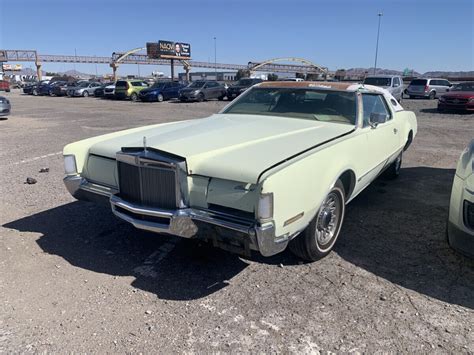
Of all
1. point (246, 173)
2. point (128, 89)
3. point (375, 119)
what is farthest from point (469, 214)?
point (128, 89)

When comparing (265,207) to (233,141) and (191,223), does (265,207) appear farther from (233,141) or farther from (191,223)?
(233,141)

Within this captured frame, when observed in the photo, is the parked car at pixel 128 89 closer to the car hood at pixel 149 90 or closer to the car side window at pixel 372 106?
the car hood at pixel 149 90

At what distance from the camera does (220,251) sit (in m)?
3.87

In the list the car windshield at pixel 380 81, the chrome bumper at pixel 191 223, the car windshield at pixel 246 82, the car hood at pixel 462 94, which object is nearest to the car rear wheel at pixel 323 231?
the chrome bumper at pixel 191 223

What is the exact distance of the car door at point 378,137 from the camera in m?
4.40

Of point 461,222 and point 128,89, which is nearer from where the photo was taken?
point 461,222

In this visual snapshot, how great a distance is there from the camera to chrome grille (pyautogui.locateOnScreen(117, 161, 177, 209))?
3.09 m

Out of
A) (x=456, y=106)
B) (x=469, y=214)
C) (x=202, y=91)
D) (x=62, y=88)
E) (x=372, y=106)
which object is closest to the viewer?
(x=469, y=214)

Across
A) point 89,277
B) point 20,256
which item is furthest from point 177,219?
point 20,256

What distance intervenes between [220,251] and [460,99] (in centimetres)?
1727

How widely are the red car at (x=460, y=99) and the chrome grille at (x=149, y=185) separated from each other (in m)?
17.8

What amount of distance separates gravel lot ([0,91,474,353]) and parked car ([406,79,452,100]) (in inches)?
931

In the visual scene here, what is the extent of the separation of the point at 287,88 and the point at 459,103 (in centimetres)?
1568

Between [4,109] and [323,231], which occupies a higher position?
[4,109]
